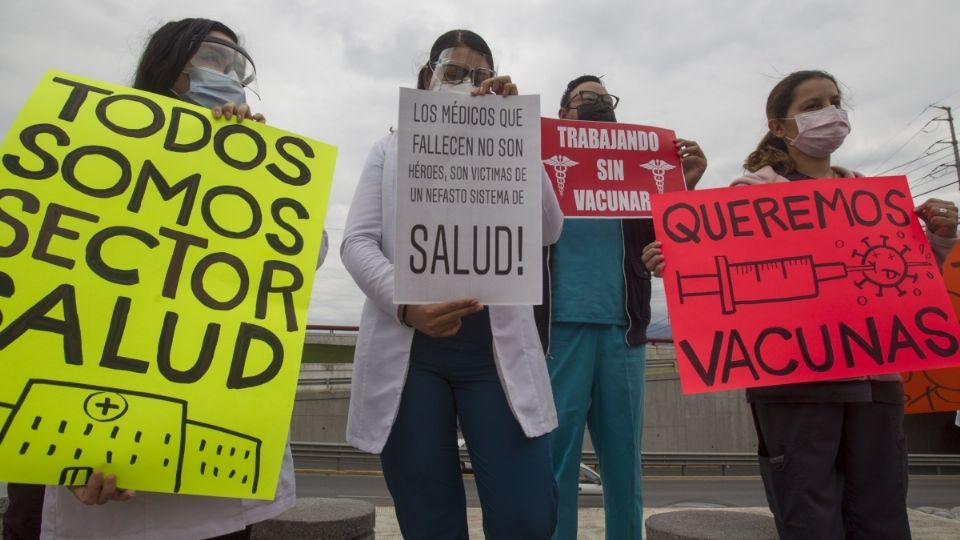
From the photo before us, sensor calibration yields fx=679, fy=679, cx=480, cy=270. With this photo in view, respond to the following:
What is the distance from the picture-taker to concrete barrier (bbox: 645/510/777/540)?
2963 millimetres

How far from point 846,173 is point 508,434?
5.45 ft

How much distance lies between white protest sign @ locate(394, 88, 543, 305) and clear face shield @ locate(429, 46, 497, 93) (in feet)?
0.65

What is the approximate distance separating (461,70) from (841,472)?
173 centimetres

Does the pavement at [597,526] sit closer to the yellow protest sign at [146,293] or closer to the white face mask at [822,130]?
the white face mask at [822,130]

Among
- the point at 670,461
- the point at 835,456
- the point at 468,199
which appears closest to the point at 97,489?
the point at 468,199

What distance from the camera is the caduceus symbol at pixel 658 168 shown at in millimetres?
3021

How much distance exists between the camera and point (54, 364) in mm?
1382

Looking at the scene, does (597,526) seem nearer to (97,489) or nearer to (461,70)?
(461,70)

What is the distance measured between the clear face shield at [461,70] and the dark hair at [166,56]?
0.73 metres

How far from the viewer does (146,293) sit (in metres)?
A: 1.50

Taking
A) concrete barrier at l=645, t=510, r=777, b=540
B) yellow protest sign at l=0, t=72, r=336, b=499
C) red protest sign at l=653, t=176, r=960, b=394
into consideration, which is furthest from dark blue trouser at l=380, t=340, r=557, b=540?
concrete barrier at l=645, t=510, r=777, b=540

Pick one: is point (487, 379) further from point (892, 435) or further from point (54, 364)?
point (892, 435)

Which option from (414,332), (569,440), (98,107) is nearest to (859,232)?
(569,440)

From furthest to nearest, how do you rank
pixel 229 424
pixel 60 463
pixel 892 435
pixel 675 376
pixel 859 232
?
pixel 675 376, pixel 859 232, pixel 892 435, pixel 229 424, pixel 60 463
